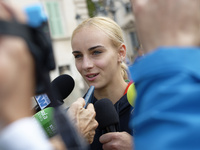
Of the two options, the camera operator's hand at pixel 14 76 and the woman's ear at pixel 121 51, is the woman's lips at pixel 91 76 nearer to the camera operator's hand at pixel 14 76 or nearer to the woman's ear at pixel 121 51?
the woman's ear at pixel 121 51

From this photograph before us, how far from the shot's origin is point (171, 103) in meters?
0.60

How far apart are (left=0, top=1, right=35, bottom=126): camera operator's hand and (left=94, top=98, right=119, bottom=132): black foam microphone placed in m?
0.96

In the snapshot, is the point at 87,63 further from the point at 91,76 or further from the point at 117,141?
the point at 117,141

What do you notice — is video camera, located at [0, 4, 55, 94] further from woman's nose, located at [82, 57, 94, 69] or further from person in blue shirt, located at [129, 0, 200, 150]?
woman's nose, located at [82, 57, 94, 69]

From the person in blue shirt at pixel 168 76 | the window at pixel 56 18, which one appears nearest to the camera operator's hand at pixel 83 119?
the person in blue shirt at pixel 168 76

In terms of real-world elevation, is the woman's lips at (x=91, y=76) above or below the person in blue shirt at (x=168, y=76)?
below

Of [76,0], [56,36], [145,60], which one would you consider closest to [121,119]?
[145,60]

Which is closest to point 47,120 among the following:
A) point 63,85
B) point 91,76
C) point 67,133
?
point 63,85

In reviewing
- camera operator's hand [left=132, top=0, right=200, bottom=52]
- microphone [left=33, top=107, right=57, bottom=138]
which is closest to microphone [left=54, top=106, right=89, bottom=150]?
camera operator's hand [left=132, top=0, right=200, bottom=52]

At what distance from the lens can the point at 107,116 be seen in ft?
4.86

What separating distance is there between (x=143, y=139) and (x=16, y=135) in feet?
0.89

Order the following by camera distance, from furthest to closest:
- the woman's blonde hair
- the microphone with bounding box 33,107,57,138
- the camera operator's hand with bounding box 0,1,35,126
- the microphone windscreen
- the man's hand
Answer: the woman's blonde hair → the microphone windscreen → the man's hand → the microphone with bounding box 33,107,57,138 → the camera operator's hand with bounding box 0,1,35,126

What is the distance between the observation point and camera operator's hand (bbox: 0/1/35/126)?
51cm

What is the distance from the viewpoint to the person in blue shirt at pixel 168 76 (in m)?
0.59
